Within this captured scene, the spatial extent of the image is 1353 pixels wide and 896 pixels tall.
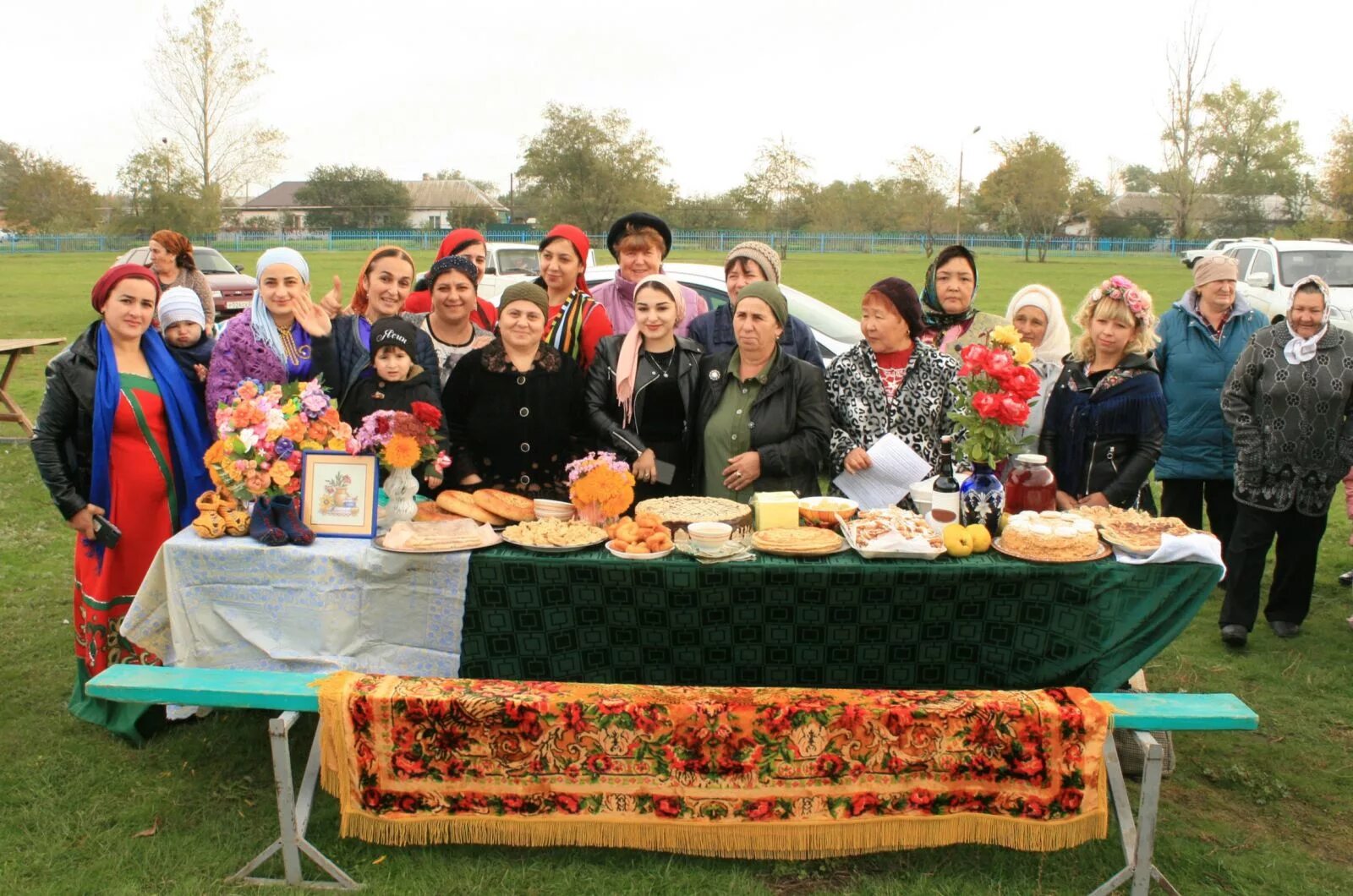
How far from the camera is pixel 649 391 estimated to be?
3.89 m

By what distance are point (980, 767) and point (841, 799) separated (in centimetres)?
42

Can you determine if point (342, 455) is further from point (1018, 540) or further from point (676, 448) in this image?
point (1018, 540)

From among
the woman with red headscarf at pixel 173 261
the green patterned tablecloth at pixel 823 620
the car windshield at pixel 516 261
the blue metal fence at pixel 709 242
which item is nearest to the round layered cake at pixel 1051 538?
the green patterned tablecloth at pixel 823 620

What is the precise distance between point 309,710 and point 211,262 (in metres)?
17.8

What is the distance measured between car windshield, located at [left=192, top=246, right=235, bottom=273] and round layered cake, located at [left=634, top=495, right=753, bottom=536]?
17.2 metres

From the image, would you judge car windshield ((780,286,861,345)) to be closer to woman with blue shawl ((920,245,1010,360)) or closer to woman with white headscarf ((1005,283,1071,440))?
woman with blue shawl ((920,245,1010,360))

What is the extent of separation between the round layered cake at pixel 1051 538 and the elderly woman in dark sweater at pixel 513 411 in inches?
65.9

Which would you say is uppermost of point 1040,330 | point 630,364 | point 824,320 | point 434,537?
point 1040,330

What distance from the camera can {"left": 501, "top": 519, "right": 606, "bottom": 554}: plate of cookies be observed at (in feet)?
10.3

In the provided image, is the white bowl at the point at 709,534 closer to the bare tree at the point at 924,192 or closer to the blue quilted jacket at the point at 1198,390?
the blue quilted jacket at the point at 1198,390

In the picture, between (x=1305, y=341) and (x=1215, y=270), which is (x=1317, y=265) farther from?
(x=1305, y=341)

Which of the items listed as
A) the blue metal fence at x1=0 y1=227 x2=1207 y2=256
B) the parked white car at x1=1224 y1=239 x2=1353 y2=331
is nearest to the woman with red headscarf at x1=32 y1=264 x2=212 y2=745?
the parked white car at x1=1224 y1=239 x2=1353 y2=331

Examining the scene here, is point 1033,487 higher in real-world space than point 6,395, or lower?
higher

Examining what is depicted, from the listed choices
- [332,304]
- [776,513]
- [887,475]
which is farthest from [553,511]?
[332,304]
